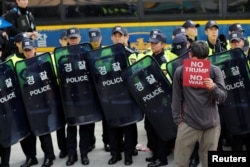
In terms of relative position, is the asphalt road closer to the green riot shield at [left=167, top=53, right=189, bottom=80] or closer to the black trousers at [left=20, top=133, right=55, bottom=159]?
the black trousers at [left=20, top=133, right=55, bottom=159]

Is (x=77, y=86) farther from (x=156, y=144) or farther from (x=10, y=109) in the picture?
(x=156, y=144)

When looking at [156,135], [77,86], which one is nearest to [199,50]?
[156,135]

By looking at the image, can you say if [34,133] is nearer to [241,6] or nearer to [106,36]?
[106,36]

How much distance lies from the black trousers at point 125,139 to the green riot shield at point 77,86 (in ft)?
0.84

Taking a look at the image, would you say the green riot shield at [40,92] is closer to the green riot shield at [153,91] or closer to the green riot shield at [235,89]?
the green riot shield at [153,91]

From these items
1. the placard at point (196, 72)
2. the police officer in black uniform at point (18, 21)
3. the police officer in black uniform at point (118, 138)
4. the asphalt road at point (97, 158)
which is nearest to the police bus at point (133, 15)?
the police officer in black uniform at point (18, 21)

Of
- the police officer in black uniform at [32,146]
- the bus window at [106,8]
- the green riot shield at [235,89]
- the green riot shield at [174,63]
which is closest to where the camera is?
the green riot shield at [235,89]

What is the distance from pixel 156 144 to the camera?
5.68 m

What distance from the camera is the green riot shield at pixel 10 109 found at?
531cm

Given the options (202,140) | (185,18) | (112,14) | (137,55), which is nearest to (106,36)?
(112,14)

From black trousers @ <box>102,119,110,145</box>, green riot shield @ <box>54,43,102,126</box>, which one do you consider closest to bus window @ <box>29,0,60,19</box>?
black trousers @ <box>102,119,110,145</box>

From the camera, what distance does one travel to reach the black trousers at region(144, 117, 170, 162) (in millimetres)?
5555

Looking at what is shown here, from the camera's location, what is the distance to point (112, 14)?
8992mm

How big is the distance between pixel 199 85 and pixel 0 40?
3396mm
